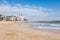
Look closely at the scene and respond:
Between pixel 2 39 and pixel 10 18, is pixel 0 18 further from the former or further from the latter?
pixel 2 39

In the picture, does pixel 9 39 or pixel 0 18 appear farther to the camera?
pixel 0 18

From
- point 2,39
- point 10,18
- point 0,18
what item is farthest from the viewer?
point 10,18

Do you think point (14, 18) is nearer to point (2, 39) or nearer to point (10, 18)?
point (10, 18)

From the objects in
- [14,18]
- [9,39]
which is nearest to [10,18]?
[14,18]

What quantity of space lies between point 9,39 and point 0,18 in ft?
350

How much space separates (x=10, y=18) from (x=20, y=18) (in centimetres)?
1125

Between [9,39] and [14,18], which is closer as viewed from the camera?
[9,39]

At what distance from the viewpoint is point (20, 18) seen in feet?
440

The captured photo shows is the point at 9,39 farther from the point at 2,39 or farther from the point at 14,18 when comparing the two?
the point at 14,18

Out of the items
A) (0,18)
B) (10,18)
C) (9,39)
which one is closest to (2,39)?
(9,39)

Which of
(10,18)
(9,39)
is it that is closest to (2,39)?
(9,39)

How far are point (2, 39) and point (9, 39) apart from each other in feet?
1.46

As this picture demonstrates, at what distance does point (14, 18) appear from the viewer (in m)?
130

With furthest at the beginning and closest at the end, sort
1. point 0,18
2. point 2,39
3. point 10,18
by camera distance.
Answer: point 10,18 → point 0,18 → point 2,39
